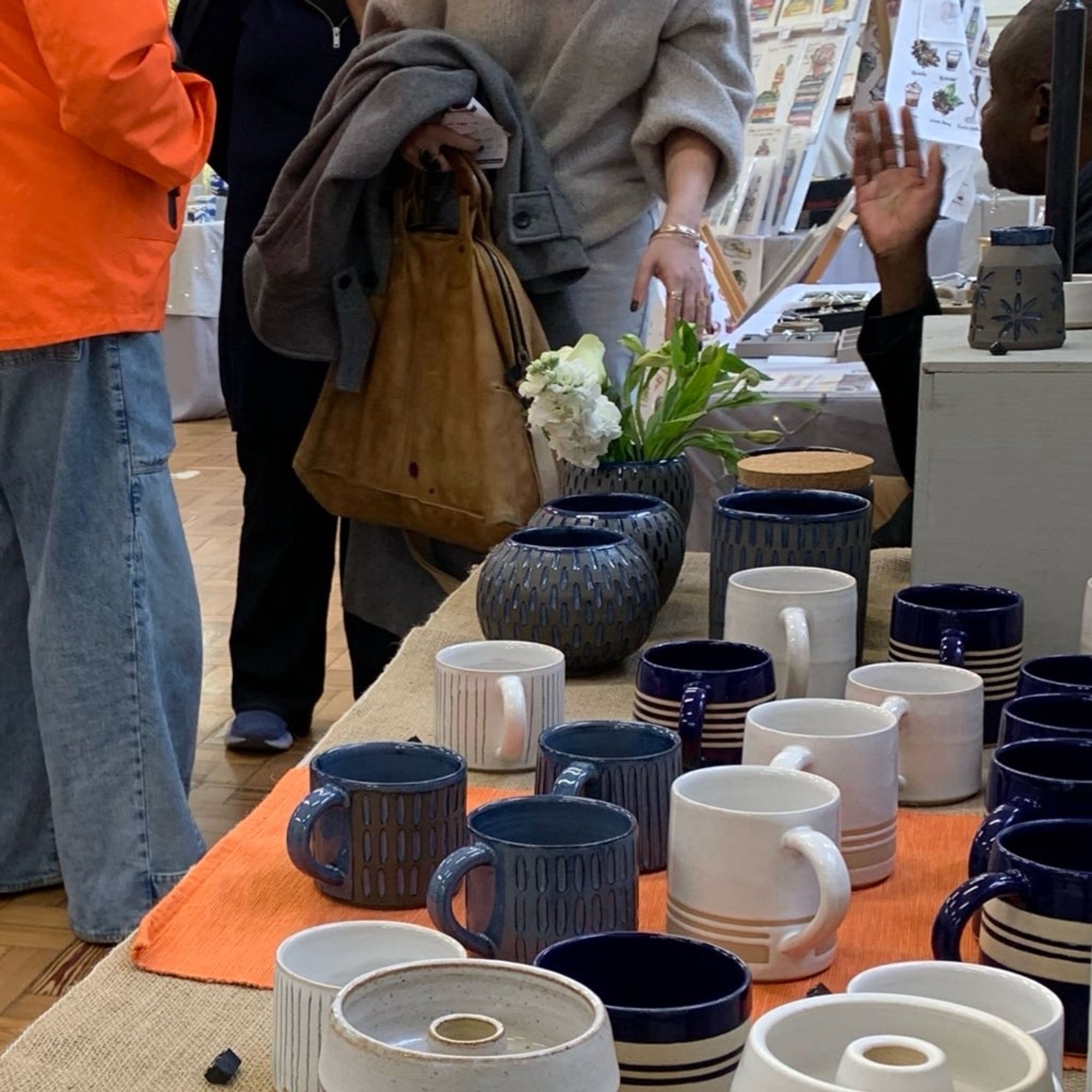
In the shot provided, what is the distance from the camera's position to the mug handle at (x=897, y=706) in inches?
37.0

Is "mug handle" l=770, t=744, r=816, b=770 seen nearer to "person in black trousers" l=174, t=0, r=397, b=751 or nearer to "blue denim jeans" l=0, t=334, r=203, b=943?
"blue denim jeans" l=0, t=334, r=203, b=943

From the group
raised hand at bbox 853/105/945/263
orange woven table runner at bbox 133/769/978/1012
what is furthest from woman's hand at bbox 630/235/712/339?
orange woven table runner at bbox 133/769/978/1012

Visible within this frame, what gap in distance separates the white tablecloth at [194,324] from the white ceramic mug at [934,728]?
513cm

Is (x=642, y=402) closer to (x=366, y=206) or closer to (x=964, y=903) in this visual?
(x=366, y=206)

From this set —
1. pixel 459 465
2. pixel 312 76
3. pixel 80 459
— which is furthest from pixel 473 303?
pixel 312 76

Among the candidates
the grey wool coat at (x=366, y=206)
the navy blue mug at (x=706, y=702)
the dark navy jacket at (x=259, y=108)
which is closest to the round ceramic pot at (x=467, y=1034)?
the navy blue mug at (x=706, y=702)

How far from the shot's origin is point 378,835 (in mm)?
827

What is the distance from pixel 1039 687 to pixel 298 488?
5.46 ft

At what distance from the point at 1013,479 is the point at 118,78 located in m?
0.91

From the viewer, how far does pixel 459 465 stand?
1.83m

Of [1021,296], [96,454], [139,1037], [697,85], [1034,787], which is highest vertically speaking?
[697,85]

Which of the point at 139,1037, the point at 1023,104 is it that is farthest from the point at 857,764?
the point at 1023,104

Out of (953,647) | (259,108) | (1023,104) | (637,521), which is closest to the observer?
(953,647)

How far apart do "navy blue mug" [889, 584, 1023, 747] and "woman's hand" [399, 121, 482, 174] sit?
2.88 feet
